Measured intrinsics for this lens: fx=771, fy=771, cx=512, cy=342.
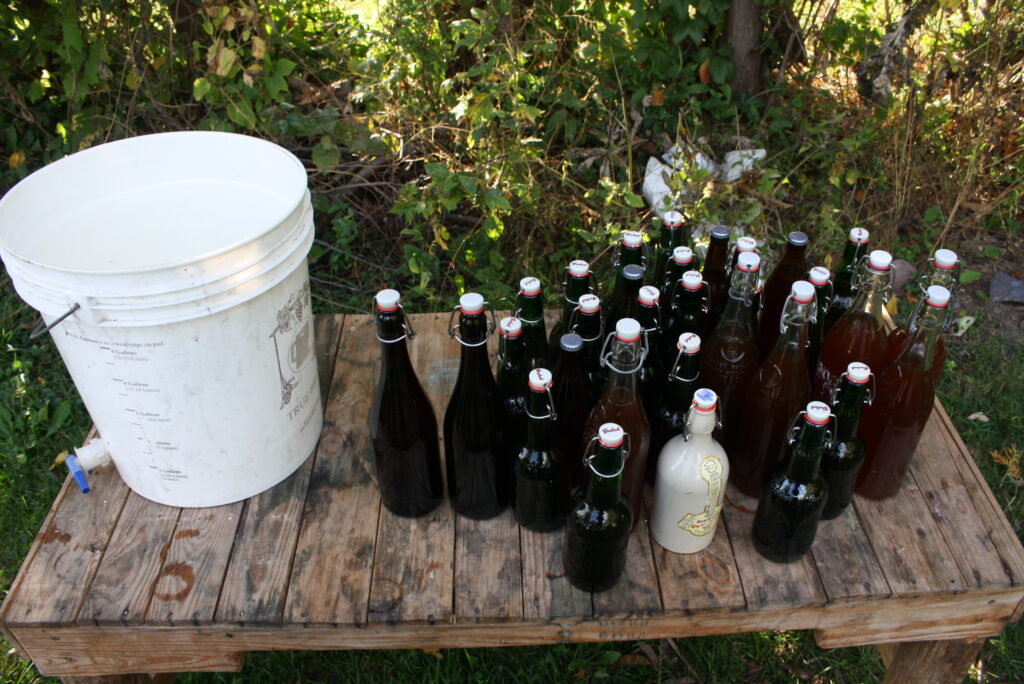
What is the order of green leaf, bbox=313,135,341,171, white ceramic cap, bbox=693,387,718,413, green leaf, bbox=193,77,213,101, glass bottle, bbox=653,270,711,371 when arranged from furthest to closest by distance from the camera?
green leaf, bbox=313,135,341,171 → green leaf, bbox=193,77,213,101 → glass bottle, bbox=653,270,711,371 → white ceramic cap, bbox=693,387,718,413

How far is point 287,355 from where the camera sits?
5.08ft

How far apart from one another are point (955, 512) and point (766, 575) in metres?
0.47

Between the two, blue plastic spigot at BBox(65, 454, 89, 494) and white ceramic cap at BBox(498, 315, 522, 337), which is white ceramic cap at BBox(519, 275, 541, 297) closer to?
white ceramic cap at BBox(498, 315, 522, 337)

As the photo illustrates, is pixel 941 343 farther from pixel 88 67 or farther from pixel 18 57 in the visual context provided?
pixel 18 57

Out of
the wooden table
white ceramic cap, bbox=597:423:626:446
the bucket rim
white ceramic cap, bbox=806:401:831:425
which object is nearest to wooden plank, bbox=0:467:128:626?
the wooden table

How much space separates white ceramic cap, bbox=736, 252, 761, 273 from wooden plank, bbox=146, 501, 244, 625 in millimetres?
1141

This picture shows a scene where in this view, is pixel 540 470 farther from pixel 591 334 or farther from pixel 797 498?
pixel 797 498

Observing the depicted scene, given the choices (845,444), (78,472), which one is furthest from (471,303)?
(78,472)

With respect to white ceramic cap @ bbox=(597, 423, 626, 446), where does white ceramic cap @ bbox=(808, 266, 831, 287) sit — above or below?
above

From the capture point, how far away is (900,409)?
153 centimetres

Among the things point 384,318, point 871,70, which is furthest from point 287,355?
point 871,70

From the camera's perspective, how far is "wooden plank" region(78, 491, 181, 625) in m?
1.46

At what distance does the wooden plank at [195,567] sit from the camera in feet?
4.76

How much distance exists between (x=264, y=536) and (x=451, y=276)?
5.72ft
